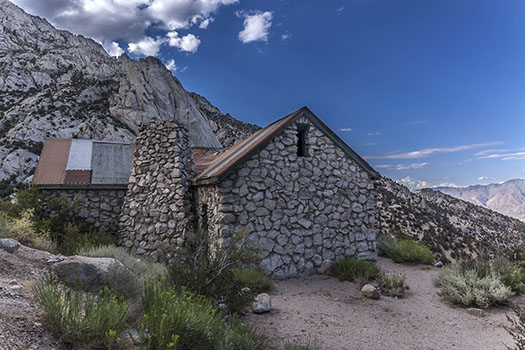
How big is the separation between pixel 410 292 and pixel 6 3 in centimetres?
10513

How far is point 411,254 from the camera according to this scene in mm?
11578

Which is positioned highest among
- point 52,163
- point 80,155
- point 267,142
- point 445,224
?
point 267,142

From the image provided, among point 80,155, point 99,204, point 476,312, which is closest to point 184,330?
point 476,312

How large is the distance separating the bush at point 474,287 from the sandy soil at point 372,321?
25 cm

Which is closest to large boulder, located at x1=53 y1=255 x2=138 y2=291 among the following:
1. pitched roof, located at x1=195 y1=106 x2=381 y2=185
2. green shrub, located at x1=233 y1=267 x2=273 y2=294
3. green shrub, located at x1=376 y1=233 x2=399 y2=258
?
green shrub, located at x1=233 y1=267 x2=273 y2=294

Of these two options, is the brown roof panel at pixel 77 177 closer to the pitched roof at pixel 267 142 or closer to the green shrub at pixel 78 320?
the pitched roof at pixel 267 142

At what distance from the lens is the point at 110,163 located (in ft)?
40.7

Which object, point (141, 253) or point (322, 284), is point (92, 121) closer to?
point (141, 253)

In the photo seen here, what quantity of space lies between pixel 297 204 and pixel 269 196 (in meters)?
0.95

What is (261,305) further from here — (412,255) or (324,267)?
(412,255)

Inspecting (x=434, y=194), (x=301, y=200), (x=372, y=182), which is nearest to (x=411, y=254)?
(x=372, y=182)

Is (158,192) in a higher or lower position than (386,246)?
higher

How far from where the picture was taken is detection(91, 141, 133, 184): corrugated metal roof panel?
1150cm

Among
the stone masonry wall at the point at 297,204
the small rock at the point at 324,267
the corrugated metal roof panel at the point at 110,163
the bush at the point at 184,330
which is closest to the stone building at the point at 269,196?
the stone masonry wall at the point at 297,204
